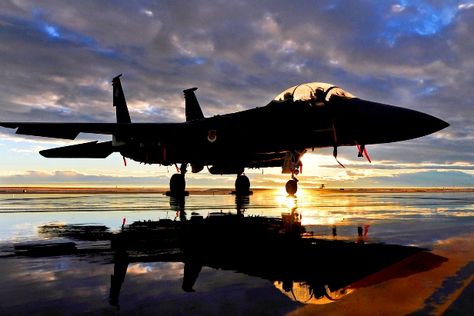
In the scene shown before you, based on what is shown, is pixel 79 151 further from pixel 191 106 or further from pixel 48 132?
pixel 191 106

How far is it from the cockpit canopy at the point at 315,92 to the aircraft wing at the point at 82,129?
7.11 meters

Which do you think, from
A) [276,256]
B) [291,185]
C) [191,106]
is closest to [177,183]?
[291,185]

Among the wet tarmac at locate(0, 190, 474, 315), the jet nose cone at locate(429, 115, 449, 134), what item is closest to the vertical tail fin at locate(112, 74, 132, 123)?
the jet nose cone at locate(429, 115, 449, 134)

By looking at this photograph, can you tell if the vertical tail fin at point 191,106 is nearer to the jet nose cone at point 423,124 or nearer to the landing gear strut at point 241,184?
the landing gear strut at point 241,184

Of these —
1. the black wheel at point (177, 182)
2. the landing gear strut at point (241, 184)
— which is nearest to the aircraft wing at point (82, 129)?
the black wheel at point (177, 182)

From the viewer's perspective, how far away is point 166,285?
3.50 m

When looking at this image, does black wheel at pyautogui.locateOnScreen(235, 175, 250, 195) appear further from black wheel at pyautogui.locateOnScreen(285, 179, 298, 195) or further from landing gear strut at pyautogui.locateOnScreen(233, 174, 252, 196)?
black wheel at pyautogui.locateOnScreen(285, 179, 298, 195)

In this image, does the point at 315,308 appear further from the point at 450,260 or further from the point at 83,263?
the point at 83,263

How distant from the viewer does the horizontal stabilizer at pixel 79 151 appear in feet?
80.3

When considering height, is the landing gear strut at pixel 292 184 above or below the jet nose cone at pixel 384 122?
below

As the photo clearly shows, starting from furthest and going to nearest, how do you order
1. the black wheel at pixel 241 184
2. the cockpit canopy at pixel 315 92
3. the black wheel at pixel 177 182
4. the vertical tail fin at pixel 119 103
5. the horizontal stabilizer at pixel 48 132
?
the vertical tail fin at pixel 119 103 → the black wheel at pixel 241 184 → the black wheel at pixel 177 182 → the horizontal stabilizer at pixel 48 132 → the cockpit canopy at pixel 315 92

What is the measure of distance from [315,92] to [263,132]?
8.82ft

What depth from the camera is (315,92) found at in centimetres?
1523

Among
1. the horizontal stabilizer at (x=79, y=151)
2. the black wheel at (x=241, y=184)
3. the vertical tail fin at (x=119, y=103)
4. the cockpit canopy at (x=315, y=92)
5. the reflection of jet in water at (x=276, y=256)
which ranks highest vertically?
the vertical tail fin at (x=119, y=103)
